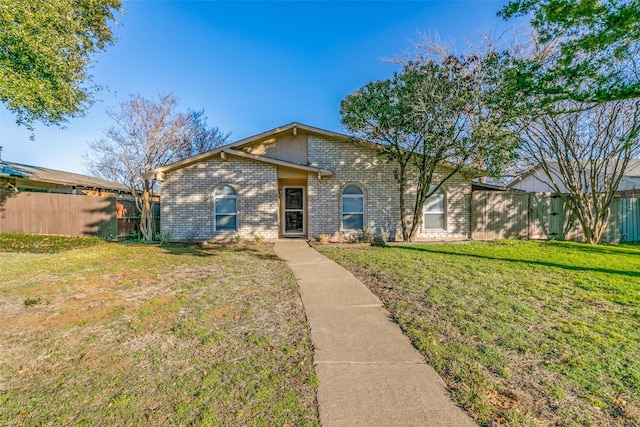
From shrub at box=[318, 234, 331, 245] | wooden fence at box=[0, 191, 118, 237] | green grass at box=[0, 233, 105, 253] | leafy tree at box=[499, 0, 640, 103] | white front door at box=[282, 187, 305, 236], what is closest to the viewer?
leafy tree at box=[499, 0, 640, 103]

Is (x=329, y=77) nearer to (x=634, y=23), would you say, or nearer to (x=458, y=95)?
(x=458, y=95)

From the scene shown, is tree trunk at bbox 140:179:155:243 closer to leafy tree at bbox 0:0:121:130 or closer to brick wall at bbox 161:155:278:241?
brick wall at bbox 161:155:278:241

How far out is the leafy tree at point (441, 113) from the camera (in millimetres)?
9773

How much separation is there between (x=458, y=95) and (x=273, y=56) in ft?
32.7

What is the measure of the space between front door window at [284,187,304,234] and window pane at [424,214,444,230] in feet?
17.9

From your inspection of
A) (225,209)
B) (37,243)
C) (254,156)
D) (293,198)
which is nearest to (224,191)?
(225,209)

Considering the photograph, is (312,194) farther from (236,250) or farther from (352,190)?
(236,250)

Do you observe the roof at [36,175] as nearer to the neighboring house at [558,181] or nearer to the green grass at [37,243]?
the green grass at [37,243]

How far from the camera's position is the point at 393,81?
10.2 meters

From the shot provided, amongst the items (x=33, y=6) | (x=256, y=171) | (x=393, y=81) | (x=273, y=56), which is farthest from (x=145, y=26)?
(x=393, y=81)

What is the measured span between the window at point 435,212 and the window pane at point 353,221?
109 inches

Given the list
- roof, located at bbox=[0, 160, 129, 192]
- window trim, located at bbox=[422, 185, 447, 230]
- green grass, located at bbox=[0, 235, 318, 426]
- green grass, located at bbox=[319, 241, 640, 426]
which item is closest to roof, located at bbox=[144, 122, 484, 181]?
window trim, located at bbox=[422, 185, 447, 230]

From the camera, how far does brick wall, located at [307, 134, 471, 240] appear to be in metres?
12.5

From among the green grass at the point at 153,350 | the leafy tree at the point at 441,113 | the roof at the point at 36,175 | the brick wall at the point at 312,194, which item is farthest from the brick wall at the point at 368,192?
the roof at the point at 36,175
